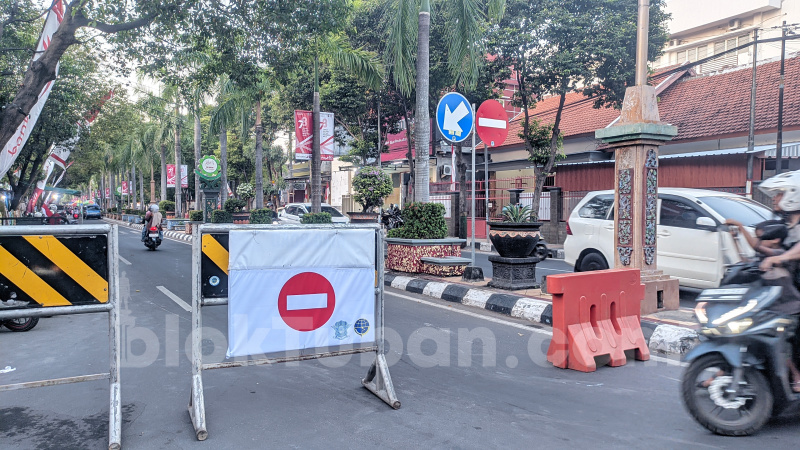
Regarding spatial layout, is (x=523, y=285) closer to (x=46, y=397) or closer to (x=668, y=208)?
(x=668, y=208)

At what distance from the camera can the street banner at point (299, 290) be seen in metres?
3.84

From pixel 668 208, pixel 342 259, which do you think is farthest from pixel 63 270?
pixel 668 208

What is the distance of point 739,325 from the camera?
335 centimetres

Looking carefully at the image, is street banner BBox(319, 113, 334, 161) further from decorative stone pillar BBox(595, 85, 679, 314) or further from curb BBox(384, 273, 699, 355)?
decorative stone pillar BBox(595, 85, 679, 314)

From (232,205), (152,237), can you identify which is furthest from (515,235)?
(232,205)

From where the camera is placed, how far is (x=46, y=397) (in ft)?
14.1

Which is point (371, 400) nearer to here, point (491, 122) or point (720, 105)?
point (491, 122)

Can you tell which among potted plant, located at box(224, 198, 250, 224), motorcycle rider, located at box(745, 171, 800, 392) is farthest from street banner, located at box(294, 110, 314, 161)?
motorcycle rider, located at box(745, 171, 800, 392)

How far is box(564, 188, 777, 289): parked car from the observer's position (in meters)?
7.62

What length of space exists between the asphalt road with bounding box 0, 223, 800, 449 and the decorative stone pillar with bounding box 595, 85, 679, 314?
1595 mm

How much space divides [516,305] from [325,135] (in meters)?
13.5

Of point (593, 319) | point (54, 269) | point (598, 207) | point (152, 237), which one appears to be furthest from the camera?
point (152, 237)

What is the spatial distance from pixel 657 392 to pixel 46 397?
4637mm

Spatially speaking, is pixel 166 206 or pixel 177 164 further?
pixel 166 206
